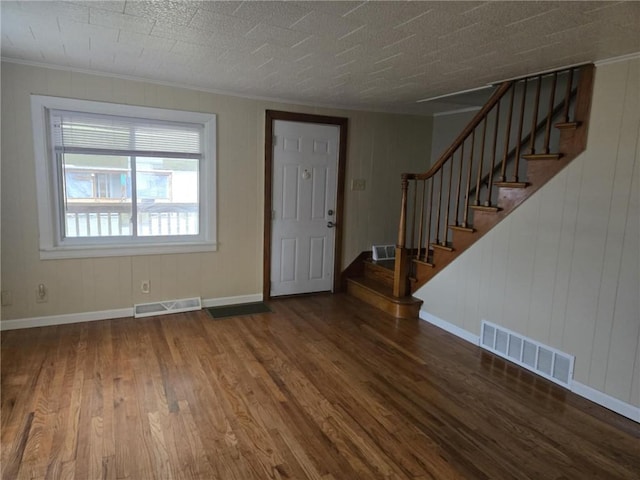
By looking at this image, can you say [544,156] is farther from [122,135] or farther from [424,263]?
[122,135]

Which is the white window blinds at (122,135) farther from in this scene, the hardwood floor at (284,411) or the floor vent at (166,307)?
the hardwood floor at (284,411)

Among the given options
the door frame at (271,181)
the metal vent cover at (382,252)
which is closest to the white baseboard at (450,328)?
the metal vent cover at (382,252)

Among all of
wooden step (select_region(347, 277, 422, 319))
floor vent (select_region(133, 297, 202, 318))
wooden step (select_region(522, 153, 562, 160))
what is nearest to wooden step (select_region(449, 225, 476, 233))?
wooden step (select_region(522, 153, 562, 160))

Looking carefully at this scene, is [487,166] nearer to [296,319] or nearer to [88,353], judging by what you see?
[296,319]

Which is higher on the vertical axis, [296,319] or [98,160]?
[98,160]

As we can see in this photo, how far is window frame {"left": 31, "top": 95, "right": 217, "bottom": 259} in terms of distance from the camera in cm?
349

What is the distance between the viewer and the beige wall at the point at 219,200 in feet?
11.3

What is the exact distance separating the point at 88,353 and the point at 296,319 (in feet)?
6.05

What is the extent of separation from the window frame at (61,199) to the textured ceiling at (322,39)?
1.12ft

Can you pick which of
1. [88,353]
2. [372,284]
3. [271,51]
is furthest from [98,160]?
[372,284]

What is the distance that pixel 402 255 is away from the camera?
4277 mm

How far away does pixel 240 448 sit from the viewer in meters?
2.15

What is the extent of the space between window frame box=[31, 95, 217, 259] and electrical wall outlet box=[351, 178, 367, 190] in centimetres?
170

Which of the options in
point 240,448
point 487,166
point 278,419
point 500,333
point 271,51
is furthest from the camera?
point 487,166
